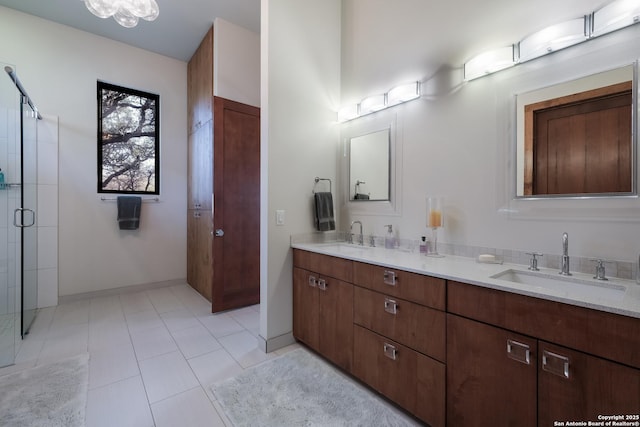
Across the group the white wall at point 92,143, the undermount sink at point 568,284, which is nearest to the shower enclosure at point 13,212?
the white wall at point 92,143

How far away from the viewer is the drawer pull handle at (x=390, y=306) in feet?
4.99

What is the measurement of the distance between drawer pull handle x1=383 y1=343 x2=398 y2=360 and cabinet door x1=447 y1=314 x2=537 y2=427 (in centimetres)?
30

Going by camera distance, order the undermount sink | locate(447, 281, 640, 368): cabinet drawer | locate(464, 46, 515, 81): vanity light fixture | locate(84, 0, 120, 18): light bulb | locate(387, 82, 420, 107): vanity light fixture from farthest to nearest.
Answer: locate(387, 82, 420, 107): vanity light fixture, locate(84, 0, 120, 18): light bulb, locate(464, 46, 515, 81): vanity light fixture, the undermount sink, locate(447, 281, 640, 368): cabinet drawer

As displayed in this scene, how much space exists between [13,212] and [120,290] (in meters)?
1.63

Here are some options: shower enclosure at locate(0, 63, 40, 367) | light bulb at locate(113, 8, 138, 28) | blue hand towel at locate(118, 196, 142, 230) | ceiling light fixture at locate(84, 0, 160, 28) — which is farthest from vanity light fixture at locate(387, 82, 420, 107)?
blue hand towel at locate(118, 196, 142, 230)

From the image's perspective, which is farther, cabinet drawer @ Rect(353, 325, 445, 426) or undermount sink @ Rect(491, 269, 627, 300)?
cabinet drawer @ Rect(353, 325, 445, 426)

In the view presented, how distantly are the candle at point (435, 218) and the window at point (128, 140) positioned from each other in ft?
12.1

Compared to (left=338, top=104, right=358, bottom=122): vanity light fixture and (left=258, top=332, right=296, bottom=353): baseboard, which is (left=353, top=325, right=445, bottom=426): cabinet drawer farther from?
(left=338, top=104, right=358, bottom=122): vanity light fixture

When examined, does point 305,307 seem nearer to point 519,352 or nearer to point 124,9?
point 519,352

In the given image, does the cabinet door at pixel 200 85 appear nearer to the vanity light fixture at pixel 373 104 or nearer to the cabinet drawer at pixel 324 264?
the vanity light fixture at pixel 373 104

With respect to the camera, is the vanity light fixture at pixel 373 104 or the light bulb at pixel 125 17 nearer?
the light bulb at pixel 125 17

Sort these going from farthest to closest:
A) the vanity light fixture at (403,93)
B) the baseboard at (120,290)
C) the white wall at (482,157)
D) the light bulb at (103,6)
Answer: the baseboard at (120,290)
the vanity light fixture at (403,93)
the light bulb at (103,6)
the white wall at (482,157)

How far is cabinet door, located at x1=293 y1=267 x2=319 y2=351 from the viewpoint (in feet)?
6.87

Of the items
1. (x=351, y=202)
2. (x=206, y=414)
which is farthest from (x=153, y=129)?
(x=206, y=414)
